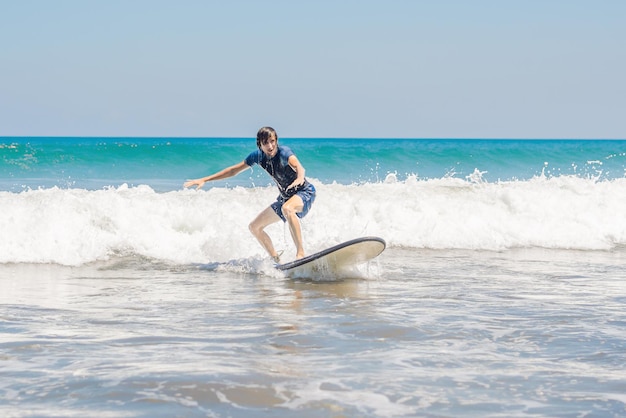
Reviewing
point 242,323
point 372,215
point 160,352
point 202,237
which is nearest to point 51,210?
point 202,237

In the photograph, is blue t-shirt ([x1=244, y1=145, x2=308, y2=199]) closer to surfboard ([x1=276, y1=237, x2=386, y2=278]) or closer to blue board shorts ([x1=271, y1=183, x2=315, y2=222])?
blue board shorts ([x1=271, y1=183, x2=315, y2=222])

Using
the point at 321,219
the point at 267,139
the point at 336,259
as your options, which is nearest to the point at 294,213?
the point at 336,259

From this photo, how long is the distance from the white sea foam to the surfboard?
1.56 metres

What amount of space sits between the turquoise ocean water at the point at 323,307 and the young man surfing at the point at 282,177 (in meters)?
0.74

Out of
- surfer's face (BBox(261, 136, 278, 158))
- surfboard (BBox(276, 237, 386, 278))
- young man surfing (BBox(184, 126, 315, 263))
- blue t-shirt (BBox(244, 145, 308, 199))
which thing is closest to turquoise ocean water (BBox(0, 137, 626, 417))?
surfboard (BBox(276, 237, 386, 278))

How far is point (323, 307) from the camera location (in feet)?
25.9

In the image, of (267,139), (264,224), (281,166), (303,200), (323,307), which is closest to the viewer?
(323,307)

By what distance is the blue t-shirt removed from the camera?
9.97m

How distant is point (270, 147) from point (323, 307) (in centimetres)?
257

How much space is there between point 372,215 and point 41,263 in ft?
21.8

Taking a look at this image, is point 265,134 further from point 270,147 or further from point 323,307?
point 323,307

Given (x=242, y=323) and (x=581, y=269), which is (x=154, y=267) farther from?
(x=581, y=269)

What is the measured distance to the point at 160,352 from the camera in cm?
582

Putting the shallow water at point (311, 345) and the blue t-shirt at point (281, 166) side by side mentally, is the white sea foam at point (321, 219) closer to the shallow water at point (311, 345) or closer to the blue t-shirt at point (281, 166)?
the blue t-shirt at point (281, 166)
